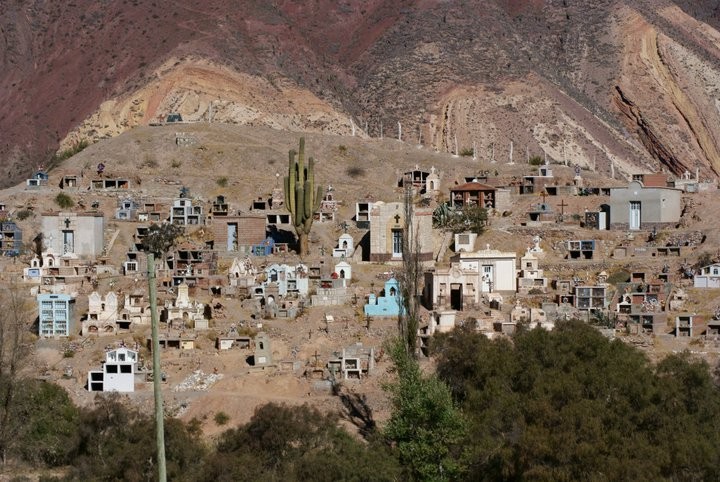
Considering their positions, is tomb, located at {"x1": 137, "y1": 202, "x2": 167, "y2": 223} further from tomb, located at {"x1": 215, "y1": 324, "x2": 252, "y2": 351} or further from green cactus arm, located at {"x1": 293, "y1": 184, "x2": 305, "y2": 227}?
tomb, located at {"x1": 215, "y1": 324, "x2": 252, "y2": 351}

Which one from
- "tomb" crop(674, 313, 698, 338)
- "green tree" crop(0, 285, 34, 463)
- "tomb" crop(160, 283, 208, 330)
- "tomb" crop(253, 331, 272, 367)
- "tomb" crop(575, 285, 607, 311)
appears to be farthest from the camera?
"tomb" crop(575, 285, 607, 311)

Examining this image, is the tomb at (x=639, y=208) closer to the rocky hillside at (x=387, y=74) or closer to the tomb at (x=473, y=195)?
the tomb at (x=473, y=195)

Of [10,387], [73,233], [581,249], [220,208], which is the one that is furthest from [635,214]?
[10,387]

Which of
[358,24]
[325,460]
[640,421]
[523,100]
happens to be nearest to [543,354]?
[640,421]

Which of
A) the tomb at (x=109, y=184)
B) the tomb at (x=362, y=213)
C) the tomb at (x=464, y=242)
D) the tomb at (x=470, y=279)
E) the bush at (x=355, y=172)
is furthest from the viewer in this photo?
the bush at (x=355, y=172)

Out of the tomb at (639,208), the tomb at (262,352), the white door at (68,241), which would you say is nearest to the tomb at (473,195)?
the tomb at (639,208)

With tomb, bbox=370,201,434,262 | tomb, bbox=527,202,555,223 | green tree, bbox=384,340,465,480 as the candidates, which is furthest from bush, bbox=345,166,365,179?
green tree, bbox=384,340,465,480

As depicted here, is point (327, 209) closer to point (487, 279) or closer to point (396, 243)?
point (396, 243)
